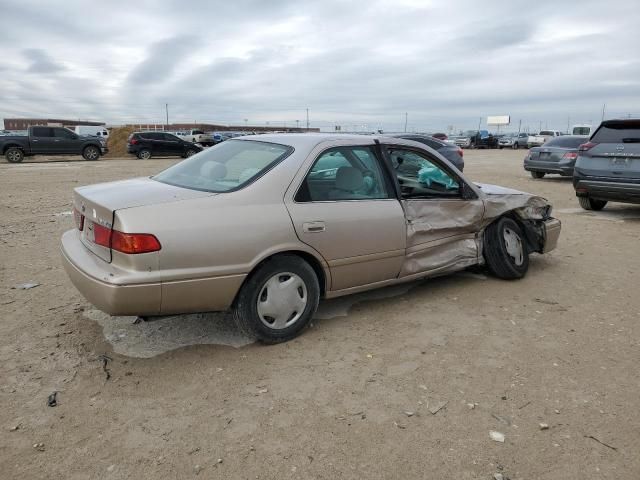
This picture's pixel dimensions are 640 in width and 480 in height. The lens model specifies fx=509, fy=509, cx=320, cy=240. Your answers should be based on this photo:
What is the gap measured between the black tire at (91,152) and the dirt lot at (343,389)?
21296 millimetres

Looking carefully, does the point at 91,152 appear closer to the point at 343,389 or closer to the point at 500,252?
the point at 500,252

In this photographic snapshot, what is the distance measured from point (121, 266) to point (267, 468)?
148 centimetres

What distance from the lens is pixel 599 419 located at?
9.08ft

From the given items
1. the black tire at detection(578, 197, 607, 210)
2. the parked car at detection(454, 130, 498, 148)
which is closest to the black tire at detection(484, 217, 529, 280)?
the black tire at detection(578, 197, 607, 210)

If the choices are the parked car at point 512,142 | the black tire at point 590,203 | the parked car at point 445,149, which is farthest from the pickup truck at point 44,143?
the parked car at point 512,142

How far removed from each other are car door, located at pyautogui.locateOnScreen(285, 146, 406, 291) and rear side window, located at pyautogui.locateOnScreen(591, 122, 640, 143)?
6.18 metres

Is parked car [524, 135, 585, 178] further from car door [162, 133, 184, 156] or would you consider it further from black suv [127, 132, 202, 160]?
car door [162, 133, 184, 156]

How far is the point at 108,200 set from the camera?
10.9ft

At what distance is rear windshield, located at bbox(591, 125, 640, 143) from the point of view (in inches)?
326

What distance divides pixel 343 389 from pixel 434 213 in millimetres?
2021

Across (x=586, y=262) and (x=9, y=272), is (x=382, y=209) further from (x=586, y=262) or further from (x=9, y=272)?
(x=9, y=272)

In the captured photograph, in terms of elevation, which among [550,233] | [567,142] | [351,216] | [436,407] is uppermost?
[567,142]

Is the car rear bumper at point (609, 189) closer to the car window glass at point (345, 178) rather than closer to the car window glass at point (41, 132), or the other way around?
the car window glass at point (345, 178)

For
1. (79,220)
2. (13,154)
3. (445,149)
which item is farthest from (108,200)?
(13,154)
